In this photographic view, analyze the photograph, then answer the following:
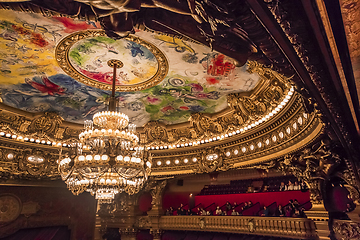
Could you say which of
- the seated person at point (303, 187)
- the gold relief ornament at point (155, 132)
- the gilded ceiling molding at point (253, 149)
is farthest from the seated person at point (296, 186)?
the gold relief ornament at point (155, 132)

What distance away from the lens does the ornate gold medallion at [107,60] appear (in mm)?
6852

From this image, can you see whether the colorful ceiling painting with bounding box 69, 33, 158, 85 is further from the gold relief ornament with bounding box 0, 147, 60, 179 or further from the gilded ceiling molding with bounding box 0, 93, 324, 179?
the gold relief ornament with bounding box 0, 147, 60, 179

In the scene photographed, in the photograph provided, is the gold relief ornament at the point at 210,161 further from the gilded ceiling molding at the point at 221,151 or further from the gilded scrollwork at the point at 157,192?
the gilded scrollwork at the point at 157,192

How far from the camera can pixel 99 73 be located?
8.59 metres

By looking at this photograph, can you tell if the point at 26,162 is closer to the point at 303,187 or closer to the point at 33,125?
the point at 33,125

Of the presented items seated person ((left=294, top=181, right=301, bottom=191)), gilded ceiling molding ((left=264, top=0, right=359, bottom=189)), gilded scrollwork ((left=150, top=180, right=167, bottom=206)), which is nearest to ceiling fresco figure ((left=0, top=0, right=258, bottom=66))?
gilded ceiling molding ((left=264, top=0, right=359, bottom=189))

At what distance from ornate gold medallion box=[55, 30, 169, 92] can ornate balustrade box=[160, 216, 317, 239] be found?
7.34m

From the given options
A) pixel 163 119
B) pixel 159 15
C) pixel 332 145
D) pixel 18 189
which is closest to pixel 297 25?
pixel 159 15

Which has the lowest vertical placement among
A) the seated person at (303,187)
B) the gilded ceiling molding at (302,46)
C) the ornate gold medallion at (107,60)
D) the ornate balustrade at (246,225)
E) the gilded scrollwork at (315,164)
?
the ornate balustrade at (246,225)

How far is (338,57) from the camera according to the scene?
9.02 feet

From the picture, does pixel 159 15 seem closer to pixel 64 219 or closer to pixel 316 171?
pixel 316 171

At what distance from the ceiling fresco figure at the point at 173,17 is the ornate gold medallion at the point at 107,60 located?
4.32m

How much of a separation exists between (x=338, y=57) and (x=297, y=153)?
6.12 m

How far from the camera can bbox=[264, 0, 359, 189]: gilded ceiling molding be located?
2002mm
